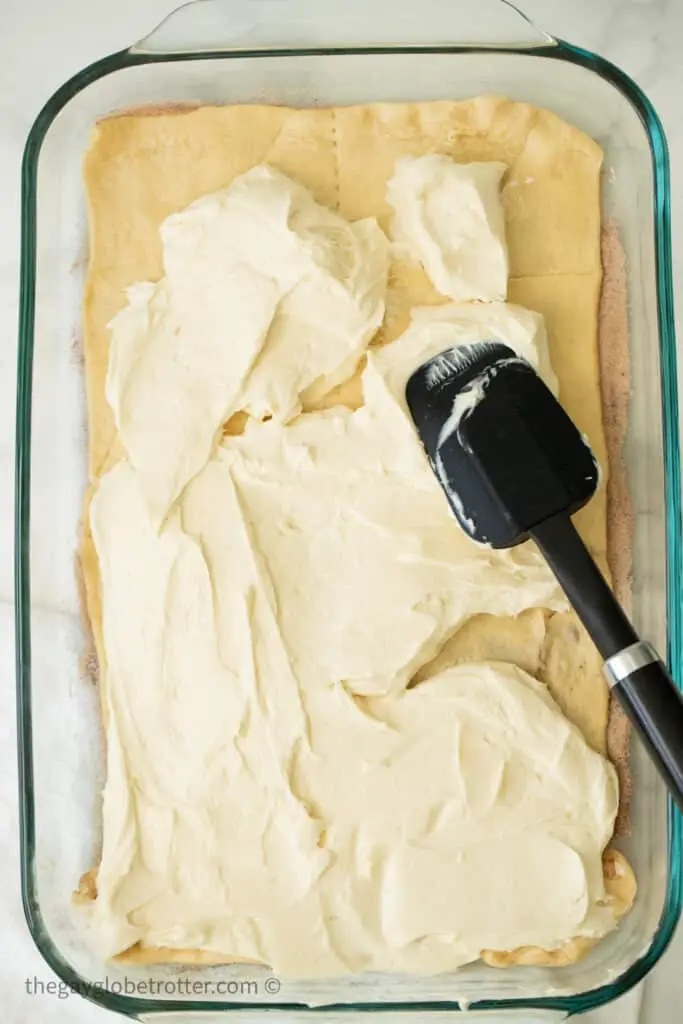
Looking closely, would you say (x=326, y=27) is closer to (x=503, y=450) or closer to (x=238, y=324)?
(x=238, y=324)

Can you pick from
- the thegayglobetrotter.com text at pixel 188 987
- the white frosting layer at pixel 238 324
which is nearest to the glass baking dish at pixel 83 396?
the thegayglobetrotter.com text at pixel 188 987

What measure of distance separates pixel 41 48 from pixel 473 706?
1005 millimetres

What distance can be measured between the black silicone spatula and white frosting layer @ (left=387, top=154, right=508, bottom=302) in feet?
0.28

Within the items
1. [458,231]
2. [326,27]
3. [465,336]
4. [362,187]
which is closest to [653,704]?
[465,336]

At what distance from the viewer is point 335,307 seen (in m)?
1.01

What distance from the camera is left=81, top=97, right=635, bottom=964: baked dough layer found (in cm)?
105

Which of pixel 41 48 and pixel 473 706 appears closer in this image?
pixel 473 706

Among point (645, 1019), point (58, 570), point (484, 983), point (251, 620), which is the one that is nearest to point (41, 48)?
point (58, 570)

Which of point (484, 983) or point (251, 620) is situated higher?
point (251, 620)

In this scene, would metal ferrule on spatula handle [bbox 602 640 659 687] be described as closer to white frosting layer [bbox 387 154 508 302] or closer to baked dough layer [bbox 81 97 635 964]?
baked dough layer [bbox 81 97 635 964]

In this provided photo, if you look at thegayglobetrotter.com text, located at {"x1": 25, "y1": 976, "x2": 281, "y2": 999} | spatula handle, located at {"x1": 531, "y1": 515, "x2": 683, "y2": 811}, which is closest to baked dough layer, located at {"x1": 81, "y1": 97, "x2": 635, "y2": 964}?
spatula handle, located at {"x1": 531, "y1": 515, "x2": 683, "y2": 811}

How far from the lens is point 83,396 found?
3.58 ft

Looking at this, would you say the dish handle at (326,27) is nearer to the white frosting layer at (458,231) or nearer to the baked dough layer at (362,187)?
the baked dough layer at (362,187)

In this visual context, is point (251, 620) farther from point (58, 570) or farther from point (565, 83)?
point (565, 83)
